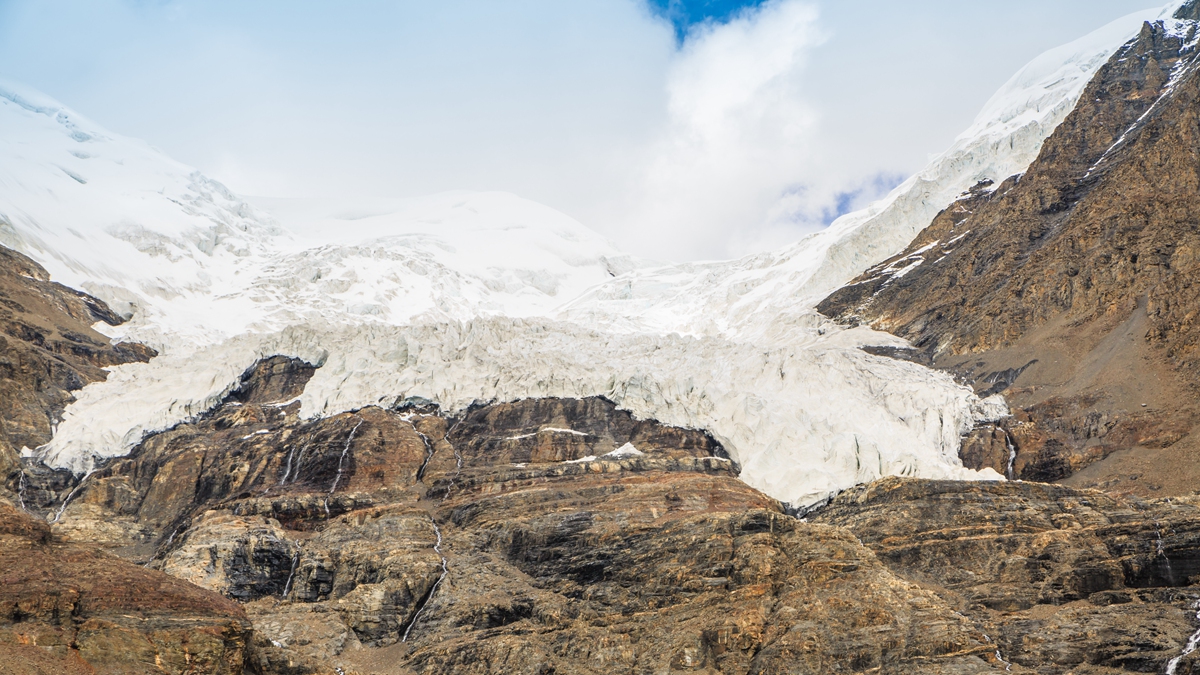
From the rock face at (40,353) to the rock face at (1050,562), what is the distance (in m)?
70.2

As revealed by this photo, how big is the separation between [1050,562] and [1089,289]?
174ft

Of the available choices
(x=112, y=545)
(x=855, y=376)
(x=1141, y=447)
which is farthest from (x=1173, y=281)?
(x=112, y=545)

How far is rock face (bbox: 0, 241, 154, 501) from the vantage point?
89375 mm

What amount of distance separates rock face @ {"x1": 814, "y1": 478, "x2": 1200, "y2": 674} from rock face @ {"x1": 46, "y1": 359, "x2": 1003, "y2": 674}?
3.23 meters

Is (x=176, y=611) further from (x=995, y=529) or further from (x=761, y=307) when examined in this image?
(x=761, y=307)

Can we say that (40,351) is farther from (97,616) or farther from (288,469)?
(97,616)

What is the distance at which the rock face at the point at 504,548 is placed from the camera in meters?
49.8

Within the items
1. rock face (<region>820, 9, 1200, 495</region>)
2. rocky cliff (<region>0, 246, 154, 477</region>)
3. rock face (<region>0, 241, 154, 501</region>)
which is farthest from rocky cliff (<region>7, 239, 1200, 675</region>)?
rock face (<region>820, 9, 1200, 495</region>)

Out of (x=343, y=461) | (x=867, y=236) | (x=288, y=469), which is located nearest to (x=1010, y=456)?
(x=343, y=461)

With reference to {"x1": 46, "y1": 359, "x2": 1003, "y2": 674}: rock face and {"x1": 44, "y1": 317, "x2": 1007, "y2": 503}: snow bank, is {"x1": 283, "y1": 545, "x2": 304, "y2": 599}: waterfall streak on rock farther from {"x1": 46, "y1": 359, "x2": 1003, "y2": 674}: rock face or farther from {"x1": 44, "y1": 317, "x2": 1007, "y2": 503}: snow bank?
{"x1": 44, "y1": 317, "x2": 1007, "y2": 503}: snow bank

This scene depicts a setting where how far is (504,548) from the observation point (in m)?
64.2

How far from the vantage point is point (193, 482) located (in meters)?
82.2

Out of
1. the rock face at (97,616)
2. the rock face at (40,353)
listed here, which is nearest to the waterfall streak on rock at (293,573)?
the rock face at (97,616)

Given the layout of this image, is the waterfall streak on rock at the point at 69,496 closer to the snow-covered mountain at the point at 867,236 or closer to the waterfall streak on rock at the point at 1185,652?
the waterfall streak on rock at the point at 1185,652
